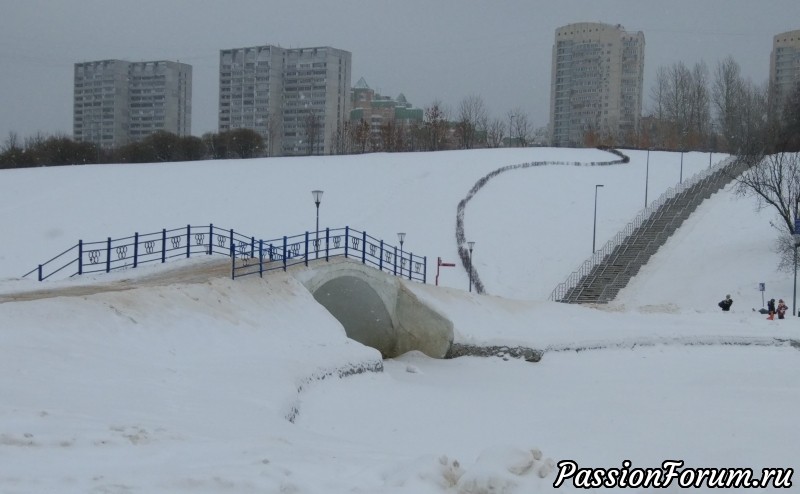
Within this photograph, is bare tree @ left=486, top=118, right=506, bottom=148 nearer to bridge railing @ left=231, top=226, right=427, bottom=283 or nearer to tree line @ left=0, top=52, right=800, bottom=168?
tree line @ left=0, top=52, right=800, bottom=168

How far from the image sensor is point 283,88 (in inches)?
5664

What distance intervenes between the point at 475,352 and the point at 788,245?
22961 mm

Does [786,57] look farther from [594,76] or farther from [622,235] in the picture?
[622,235]

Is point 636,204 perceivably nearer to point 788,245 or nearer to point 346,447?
point 788,245

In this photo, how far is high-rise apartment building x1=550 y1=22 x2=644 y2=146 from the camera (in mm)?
147125

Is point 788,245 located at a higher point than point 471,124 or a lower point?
lower

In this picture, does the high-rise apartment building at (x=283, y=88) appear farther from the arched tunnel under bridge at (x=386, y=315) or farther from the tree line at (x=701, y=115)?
the arched tunnel under bridge at (x=386, y=315)

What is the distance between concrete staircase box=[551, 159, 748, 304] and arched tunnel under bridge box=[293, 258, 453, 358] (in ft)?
52.3

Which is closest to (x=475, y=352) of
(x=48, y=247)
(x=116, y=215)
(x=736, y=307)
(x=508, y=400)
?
(x=508, y=400)

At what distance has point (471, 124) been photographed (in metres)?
103

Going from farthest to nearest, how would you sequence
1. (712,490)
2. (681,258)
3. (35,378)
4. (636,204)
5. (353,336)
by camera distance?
(636,204) < (681,258) < (353,336) < (35,378) < (712,490)

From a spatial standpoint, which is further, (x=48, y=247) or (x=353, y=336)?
(x=48, y=247)

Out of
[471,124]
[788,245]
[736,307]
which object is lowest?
[736,307]

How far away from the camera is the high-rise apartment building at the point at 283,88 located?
5571 inches
